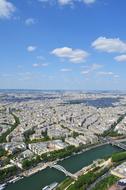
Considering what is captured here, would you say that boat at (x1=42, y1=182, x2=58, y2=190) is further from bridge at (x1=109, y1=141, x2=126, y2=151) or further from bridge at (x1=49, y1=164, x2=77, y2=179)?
bridge at (x1=109, y1=141, x2=126, y2=151)

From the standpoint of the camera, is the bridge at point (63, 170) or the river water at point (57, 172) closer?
the river water at point (57, 172)

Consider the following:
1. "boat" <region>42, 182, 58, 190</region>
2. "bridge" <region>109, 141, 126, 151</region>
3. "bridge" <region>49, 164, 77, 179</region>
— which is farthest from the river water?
"bridge" <region>109, 141, 126, 151</region>

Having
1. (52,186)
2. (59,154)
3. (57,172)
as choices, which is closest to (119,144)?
(59,154)

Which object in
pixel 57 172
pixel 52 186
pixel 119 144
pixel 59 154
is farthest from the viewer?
pixel 119 144

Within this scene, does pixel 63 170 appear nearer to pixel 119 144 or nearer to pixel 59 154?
pixel 59 154

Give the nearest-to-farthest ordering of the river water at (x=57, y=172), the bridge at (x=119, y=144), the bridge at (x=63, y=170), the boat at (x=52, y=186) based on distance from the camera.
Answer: the boat at (x=52, y=186), the river water at (x=57, y=172), the bridge at (x=63, y=170), the bridge at (x=119, y=144)

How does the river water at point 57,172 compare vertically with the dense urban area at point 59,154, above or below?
below

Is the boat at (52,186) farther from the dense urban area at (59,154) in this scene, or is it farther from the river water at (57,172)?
the river water at (57,172)

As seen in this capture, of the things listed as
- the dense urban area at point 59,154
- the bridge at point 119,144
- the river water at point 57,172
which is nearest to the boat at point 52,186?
the dense urban area at point 59,154
